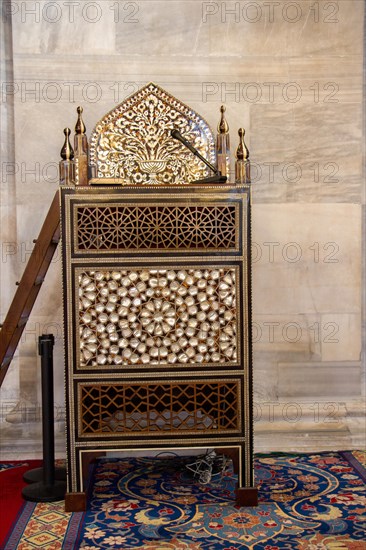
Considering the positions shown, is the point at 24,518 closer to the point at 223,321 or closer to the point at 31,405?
the point at 31,405

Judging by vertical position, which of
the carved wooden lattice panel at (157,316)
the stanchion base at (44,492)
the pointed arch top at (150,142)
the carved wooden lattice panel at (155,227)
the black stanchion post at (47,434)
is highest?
the pointed arch top at (150,142)

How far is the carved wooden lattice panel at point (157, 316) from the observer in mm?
3092

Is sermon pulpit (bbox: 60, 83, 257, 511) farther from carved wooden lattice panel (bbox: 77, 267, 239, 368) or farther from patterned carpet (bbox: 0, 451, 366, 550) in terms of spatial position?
patterned carpet (bbox: 0, 451, 366, 550)

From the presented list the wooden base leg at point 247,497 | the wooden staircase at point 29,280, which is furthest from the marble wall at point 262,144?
the wooden base leg at point 247,497

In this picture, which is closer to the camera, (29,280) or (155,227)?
(155,227)

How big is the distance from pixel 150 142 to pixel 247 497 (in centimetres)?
191

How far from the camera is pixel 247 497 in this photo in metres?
3.12

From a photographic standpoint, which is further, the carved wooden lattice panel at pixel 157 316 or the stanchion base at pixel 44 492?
the stanchion base at pixel 44 492

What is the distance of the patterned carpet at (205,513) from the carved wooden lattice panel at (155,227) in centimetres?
124

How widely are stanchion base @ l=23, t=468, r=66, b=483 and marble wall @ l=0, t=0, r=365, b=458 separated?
31cm

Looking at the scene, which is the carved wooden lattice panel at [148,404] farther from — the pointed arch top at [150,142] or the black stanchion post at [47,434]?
the pointed arch top at [150,142]

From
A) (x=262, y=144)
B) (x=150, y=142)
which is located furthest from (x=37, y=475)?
(x=262, y=144)

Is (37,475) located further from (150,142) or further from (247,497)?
(150,142)

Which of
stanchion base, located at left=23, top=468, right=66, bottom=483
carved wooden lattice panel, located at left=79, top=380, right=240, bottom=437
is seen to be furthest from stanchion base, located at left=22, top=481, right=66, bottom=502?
carved wooden lattice panel, located at left=79, top=380, right=240, bottom=437
